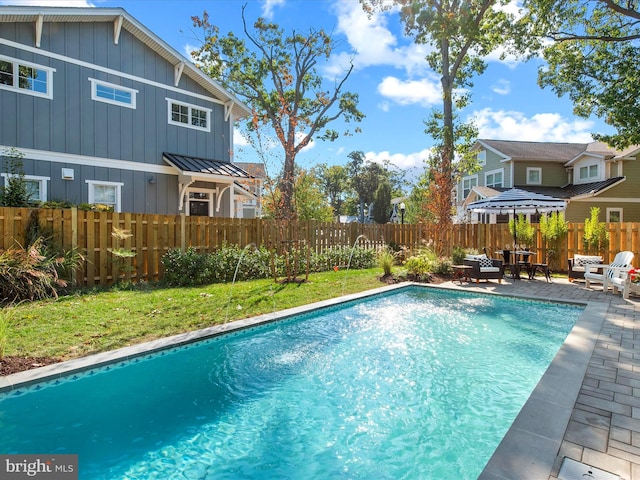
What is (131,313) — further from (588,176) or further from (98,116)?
(588,176)

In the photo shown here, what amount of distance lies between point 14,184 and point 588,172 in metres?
27.5

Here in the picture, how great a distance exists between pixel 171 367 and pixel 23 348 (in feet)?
5.47

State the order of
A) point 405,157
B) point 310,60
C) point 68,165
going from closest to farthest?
point 68,165
point 310,60
point 405,157

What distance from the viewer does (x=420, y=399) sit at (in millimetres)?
3551

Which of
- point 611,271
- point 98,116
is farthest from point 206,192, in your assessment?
point 611,271

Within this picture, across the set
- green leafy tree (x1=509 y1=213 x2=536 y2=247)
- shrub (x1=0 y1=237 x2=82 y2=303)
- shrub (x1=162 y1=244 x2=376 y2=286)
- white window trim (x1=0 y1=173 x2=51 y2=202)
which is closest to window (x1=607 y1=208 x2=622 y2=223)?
green leafy tree (x1=509 y1=213 x2=536 y2=247)

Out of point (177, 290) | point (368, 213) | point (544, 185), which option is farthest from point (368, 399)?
point (368, 213)

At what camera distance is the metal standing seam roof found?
12227 millimetres

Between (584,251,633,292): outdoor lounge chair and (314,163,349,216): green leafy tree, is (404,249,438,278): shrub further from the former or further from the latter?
(314,163,349,216): green leafy tree

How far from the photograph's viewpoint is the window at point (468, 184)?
26.9m

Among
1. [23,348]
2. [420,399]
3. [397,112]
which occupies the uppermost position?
[397,112]

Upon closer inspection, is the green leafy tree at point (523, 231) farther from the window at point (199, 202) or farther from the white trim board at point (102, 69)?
the white trim board at point (102, 69)

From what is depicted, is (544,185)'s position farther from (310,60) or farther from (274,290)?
(274,290)

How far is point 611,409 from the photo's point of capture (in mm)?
2836
